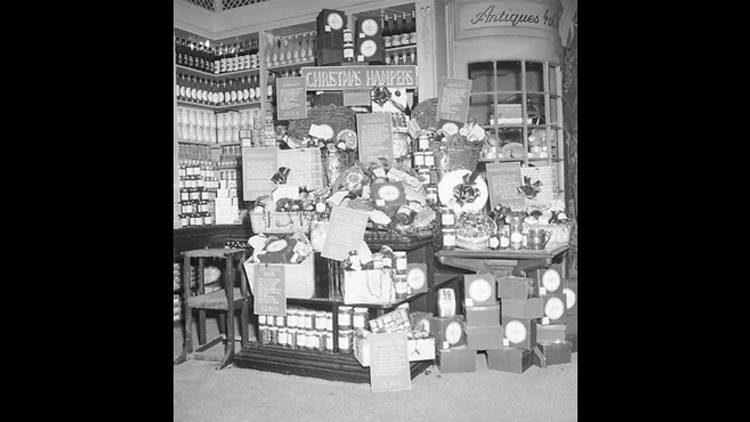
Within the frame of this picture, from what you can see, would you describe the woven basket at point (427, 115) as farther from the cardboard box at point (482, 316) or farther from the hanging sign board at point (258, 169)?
the cardboard box at point (482, 316)

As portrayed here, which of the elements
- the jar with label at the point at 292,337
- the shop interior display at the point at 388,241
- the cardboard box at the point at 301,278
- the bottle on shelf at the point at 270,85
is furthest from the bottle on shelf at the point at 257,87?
the jar with label at the point at 292,337

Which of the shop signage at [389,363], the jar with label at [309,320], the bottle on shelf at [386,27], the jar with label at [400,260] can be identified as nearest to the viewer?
the shop signage at [389,363]

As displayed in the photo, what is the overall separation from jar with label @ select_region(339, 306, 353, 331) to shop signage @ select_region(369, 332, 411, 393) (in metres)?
0.31

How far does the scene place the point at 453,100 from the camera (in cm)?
439

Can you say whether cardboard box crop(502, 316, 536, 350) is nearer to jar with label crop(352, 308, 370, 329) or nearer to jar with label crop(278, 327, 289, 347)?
jar with label crop(352, 308, 370, 329)

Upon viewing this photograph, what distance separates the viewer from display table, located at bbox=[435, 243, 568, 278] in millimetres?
3760

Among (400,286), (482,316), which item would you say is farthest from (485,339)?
(400,286)

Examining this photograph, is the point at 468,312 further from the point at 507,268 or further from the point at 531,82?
the point at 531,82

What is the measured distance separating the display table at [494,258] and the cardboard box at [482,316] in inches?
10.5

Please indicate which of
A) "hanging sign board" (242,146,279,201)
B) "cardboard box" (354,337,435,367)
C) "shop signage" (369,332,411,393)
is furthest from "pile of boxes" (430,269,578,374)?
"hanging sign board" (242,146,279,201)

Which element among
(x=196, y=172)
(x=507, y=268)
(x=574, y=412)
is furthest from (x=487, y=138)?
(x=196, y=172)

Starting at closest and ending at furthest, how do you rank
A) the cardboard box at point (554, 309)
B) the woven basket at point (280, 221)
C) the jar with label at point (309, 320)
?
the jar with label at point (309, 320) → the cardboard box at point (554, 309) → the woven basket at point (280, 221)

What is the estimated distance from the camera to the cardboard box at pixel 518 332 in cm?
377

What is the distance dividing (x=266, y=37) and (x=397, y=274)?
3659 millimetres
